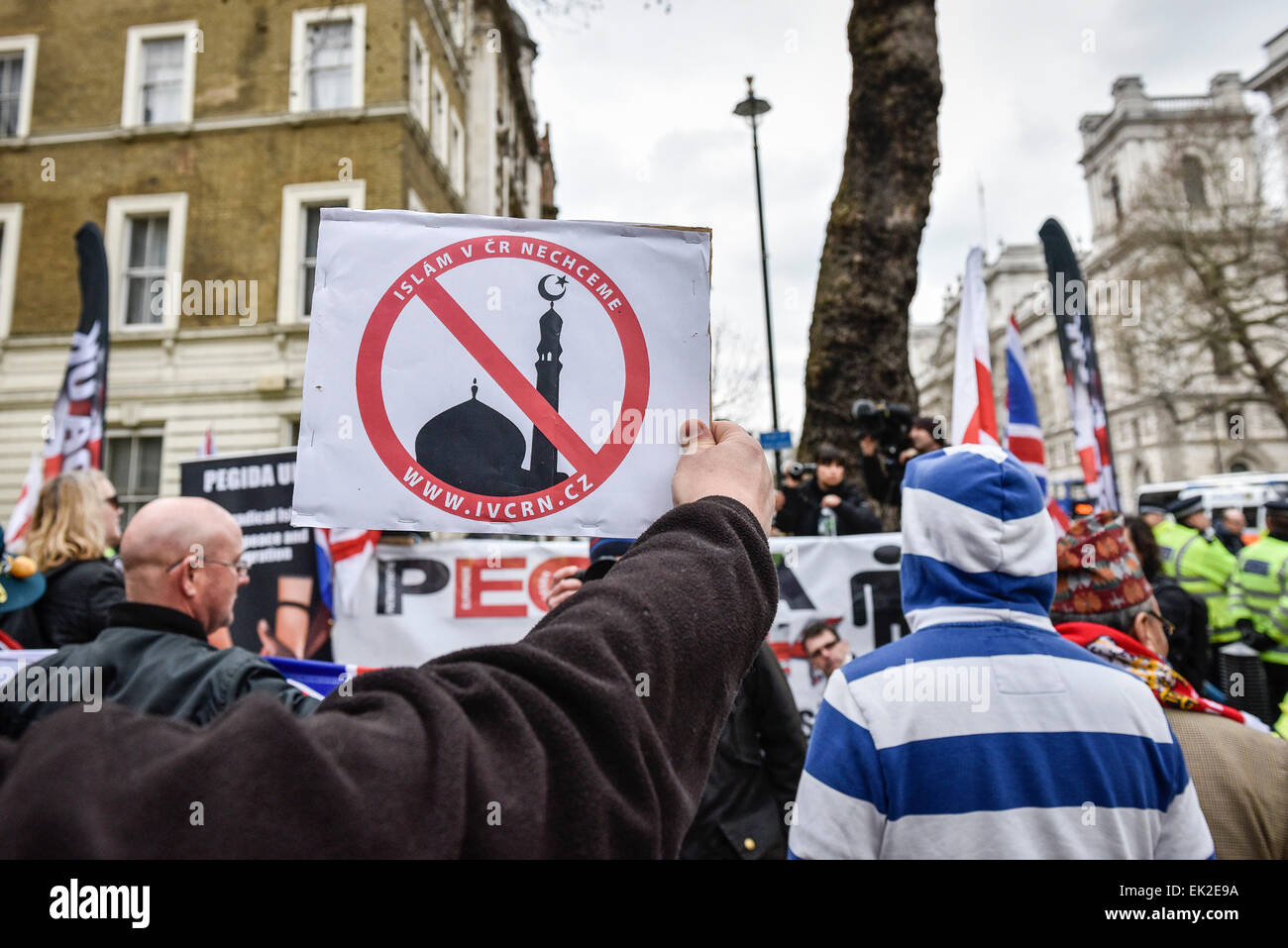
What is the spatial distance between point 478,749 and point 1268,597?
7436 mm

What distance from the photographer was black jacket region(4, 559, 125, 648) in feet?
11.3

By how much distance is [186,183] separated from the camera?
1642 cm

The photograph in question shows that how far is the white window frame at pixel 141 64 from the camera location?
16.7 m

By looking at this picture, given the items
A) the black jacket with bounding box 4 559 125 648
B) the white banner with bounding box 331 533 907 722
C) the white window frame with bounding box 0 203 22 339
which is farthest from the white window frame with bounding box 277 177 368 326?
the black jacket with bounding box 4 559 125 648

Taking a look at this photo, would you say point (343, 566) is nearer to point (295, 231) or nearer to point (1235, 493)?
point (295, 231)

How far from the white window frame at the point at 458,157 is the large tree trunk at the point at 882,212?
53.8 feet

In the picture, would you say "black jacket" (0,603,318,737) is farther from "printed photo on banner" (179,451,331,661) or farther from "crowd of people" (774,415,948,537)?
"crowd of people" (774,415,948,537)

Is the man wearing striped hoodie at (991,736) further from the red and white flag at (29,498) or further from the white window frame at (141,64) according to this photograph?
the white window frame at (141,64)

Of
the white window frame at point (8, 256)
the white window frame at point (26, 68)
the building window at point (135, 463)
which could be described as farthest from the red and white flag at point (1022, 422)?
the white window frame at point (26, 68)

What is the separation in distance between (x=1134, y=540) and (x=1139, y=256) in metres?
25.4

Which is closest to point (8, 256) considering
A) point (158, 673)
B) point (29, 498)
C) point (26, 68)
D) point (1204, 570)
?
point (26, 68)

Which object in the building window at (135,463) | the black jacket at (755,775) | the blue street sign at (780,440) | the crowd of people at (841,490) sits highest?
the building window at (135,463)

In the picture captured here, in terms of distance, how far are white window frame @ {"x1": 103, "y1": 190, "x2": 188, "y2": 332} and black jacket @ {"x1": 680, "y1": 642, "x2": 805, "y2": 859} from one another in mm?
15933
